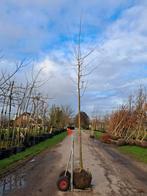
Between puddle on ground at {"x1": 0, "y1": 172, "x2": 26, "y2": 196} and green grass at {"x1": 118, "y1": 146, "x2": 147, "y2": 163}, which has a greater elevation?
green grass at {"x1": 118, "y1": 146, "x2": 147, "y2": 163}

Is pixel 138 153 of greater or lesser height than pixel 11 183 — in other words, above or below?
above

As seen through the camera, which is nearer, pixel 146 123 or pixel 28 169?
pixel 28 169

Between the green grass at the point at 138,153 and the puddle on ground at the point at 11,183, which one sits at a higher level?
the green grass at the point at 138,153

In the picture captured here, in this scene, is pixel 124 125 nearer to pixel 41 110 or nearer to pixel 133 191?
pixel 41 110

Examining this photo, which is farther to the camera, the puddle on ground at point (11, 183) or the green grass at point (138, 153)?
the green grass at point (138, 153)

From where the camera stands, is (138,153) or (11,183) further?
(138,153)

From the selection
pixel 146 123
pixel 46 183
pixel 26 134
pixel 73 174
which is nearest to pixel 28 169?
pixel 46 183

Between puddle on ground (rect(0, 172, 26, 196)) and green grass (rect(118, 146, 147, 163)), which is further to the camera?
green grass (rect(118, 146, 147, 163))

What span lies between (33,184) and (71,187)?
1643 millimetres

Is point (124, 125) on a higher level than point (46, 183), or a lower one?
higher

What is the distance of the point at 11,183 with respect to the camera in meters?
12.1

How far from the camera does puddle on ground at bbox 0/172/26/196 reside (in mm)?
10777

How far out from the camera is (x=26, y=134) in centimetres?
3095

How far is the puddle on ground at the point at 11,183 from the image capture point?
1078cm
